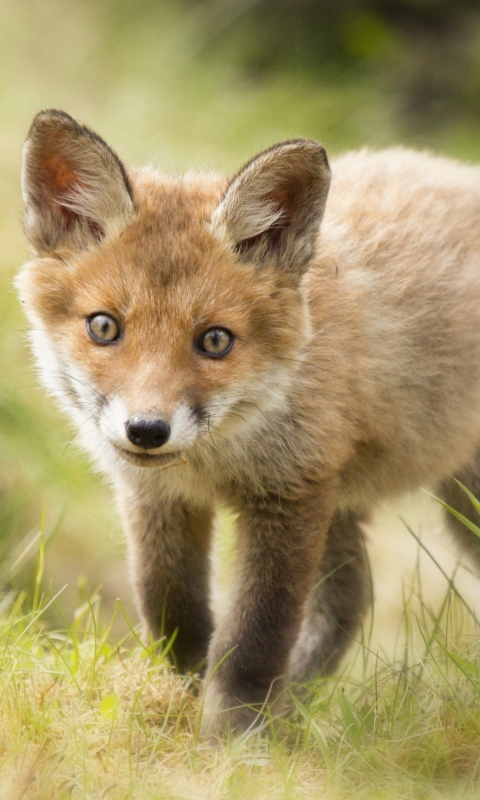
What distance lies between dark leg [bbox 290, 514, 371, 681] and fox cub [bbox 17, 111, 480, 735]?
24.4 inches

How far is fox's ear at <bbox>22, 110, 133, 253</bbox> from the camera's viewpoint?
11.3 feet

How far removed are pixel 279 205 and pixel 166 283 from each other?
61 cm

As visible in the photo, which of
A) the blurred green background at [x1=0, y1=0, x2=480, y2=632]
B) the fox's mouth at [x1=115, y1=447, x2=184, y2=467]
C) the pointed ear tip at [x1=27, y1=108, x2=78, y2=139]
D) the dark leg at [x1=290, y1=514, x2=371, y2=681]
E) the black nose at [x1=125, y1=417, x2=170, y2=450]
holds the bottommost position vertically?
the dark leg at [x1=290, y1=514, x2=371, y2=681]

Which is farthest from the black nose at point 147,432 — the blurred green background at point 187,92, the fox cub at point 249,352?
the blurred green background at point 187,92

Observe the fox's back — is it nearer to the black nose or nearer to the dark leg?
the dark leg

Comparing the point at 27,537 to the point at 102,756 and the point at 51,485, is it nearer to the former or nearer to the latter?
the point at 51,485

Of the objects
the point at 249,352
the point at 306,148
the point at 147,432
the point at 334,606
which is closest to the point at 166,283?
the point at 249,352

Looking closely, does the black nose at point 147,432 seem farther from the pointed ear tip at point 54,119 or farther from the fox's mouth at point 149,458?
the pointed ear tip at point 54,119

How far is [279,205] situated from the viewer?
3.60 metres

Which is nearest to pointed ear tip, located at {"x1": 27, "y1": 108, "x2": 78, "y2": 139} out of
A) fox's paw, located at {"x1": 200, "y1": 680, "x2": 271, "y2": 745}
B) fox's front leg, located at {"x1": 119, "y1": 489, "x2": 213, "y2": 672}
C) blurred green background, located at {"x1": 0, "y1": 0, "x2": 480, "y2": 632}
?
fox's front leg, located at {"x1": 119, "y1": 489, "x2": 213, "y2": 672}

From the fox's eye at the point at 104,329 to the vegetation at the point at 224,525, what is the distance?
779mm

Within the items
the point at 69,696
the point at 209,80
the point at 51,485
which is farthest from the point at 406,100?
the point at 69,696

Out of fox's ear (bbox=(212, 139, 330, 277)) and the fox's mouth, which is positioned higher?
fox's ear (bbox=(212, 139, 330, 277))

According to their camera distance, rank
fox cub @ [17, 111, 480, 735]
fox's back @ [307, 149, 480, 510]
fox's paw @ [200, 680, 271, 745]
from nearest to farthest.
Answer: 1. fox cub @ [17, 111, 480, 735]
2. fox's paw @ [200, 680, 271, 745]
3. fox's back @ [307, 149, 480, 510]
